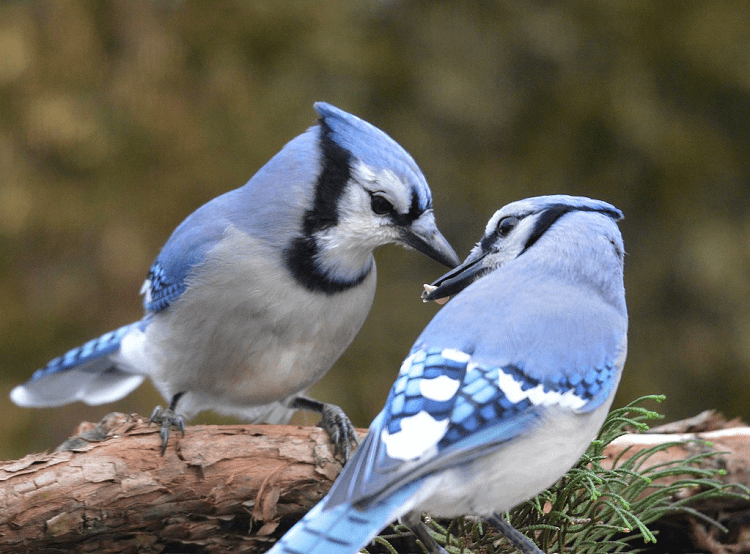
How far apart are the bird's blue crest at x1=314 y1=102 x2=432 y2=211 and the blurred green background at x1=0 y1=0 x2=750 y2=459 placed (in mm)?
1201

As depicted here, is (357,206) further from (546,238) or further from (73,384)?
(73,384)

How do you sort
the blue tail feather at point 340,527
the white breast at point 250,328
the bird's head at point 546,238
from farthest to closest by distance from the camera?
the white breast at point 250,328
the bird's head at point 546,238
the blue tail feather at point 340,527

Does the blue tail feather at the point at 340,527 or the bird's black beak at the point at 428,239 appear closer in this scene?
the blue tail feather at the point at 340,527

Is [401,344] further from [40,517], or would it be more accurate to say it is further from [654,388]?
[40,517]

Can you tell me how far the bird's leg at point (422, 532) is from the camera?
1.43 metres

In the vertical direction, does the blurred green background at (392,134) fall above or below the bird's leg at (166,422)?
above

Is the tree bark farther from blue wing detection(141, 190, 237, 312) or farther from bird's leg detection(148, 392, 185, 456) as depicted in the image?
blue wing detection(141, 190, 237, 312)

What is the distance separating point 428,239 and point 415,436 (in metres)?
0.70

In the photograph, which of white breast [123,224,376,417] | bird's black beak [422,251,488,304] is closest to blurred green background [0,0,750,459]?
white breast [123,224,376,417]

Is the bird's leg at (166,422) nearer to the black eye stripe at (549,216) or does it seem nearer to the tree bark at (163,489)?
the tree bark at (163,489)

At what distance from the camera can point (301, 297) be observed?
1900mm

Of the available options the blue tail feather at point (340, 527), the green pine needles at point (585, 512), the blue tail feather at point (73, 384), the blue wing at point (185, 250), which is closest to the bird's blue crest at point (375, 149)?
the blue wing at point (185, 250)

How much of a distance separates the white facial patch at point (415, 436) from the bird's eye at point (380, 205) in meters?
0.67

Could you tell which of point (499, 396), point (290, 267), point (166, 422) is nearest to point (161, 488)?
point (166, 422)
